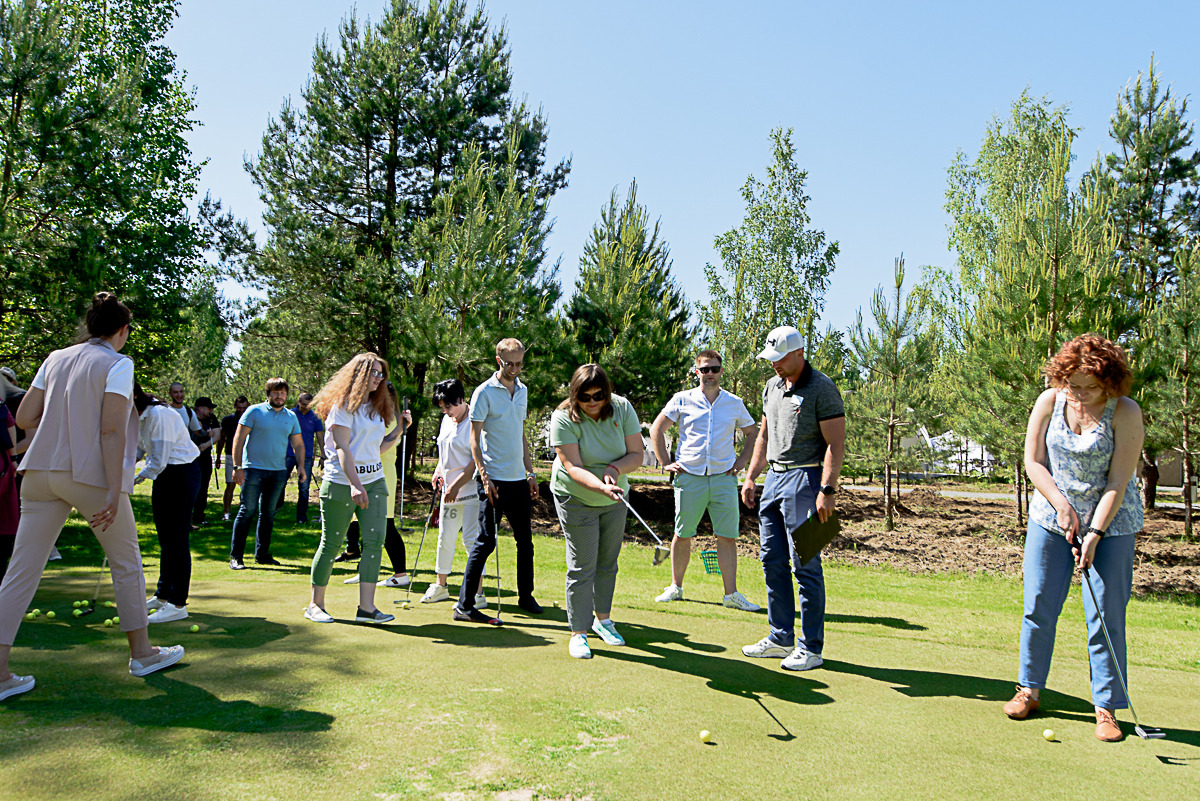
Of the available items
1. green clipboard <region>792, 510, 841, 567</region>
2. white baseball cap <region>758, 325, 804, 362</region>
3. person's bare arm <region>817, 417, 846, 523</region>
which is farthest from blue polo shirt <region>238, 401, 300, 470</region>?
person's bare arm <region>817, 417, 846, 523</region>

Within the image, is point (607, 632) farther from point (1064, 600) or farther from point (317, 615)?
point (1064, 600)

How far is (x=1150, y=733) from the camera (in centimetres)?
357

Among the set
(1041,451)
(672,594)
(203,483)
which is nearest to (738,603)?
(672,594)

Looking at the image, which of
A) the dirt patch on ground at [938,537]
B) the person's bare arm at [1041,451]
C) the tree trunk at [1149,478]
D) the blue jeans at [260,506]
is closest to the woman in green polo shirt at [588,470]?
the person's bare arm at [1041,451]

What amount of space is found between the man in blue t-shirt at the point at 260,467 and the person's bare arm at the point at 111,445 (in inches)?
173

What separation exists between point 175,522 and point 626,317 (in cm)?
1206

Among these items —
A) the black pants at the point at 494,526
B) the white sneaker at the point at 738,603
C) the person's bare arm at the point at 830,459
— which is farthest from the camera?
the white sneaker at the point at 738,603

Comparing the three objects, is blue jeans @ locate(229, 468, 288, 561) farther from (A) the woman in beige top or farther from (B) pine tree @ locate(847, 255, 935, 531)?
(B) pine tree @ locate(847, 255, 935, 531)

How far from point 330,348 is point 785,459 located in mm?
17537

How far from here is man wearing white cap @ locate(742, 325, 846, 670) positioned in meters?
4.58

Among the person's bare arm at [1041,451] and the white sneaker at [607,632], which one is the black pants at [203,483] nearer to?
the white sneaker at [607,632]

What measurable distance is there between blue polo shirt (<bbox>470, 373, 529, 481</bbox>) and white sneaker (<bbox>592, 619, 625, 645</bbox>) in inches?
51.3

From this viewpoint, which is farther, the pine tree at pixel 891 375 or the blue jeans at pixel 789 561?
the pine tree at pixel 891 375

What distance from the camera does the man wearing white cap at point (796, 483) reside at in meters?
4.58
